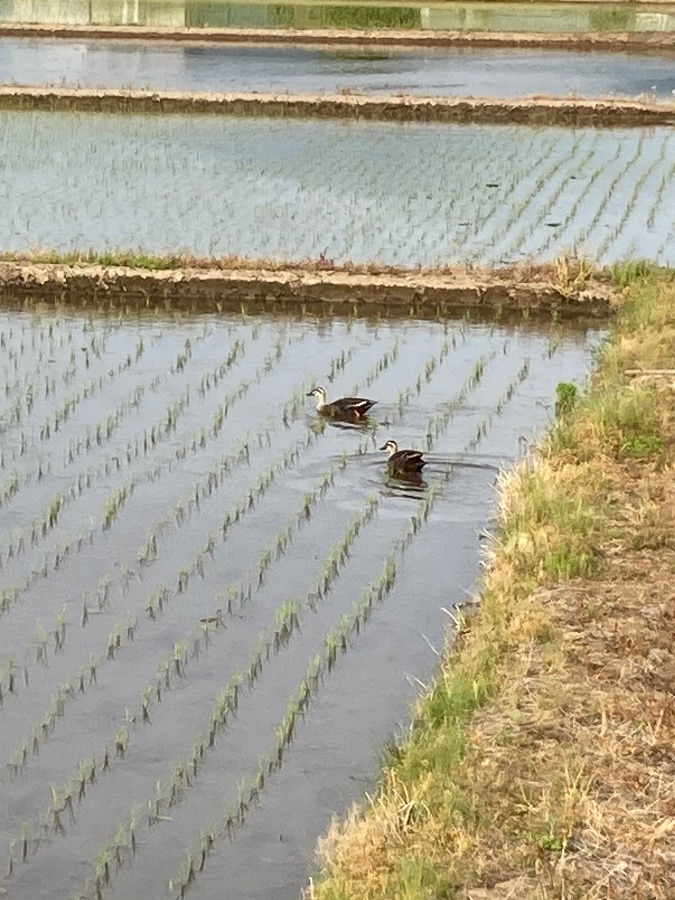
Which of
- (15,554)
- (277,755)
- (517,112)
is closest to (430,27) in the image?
(517,112)

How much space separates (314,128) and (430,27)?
9.72m

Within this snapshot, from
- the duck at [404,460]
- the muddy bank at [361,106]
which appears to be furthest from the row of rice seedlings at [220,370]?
the muddy bank at [361,106]

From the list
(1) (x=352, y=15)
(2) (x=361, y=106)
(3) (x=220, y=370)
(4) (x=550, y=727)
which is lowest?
(3) (x=220, y=370)

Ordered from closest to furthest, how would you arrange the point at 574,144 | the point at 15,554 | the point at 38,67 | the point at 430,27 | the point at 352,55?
the point at 15,554 → the point at 574,144 → the point at 38,67 → the point at 352,55 → the point at 430,27

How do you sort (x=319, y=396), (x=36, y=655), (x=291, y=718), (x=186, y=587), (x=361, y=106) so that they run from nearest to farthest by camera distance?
(x=291, y=718)
(x=36, y=655)
(x=186, y=587)
(x=319, y=396)
(x=361, y=106)

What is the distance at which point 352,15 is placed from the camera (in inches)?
1081

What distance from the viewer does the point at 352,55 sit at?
24000 millimetres

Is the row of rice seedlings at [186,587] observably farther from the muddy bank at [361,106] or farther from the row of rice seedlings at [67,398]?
the muddy bank at [361,106]

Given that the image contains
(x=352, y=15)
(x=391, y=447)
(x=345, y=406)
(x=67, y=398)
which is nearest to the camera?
(x=391, y=447)

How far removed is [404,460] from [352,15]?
21.3m

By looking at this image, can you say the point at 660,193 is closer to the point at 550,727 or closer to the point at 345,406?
the point at 345,406

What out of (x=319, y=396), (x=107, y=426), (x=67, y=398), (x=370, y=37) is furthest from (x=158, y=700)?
(x=370, y=37)

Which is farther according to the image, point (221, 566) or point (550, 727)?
point (221, 566)

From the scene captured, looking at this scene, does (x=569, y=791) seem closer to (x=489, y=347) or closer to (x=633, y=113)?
(x=489, y=347)
